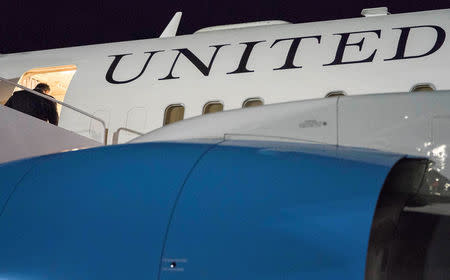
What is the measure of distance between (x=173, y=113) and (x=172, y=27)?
429cm

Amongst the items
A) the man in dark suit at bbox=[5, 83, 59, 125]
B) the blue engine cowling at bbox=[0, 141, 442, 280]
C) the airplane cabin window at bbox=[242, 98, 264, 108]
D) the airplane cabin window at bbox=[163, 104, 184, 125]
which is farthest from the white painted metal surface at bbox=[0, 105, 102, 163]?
the blue engine cowling at bbox=[0, 141, 442, 280]

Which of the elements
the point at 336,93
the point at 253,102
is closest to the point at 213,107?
the point at 253,102

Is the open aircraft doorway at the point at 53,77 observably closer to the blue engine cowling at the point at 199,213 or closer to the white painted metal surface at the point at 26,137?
the white painted metal surface at the point at 26,137

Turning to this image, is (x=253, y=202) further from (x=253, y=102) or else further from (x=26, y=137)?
(x=253, y=102)

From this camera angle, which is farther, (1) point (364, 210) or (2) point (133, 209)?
(2) point (133, 209)

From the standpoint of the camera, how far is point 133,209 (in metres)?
3.70

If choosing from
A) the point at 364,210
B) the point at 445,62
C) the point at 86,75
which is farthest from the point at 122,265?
the point at 86,75

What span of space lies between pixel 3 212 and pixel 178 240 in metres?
1.15

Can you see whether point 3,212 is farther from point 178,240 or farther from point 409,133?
point 409,133

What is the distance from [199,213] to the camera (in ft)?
11.8

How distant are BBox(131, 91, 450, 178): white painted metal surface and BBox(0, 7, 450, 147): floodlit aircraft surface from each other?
2.23m

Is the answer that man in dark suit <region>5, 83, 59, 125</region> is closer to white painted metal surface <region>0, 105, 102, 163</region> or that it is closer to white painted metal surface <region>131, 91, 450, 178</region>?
white painted metal surface <region>0, 105, 102, 163</region>

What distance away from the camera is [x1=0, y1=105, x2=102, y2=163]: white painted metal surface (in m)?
7.25

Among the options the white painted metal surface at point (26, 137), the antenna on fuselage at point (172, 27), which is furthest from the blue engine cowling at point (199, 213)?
the antenna on fuselage at point (172, 27)
